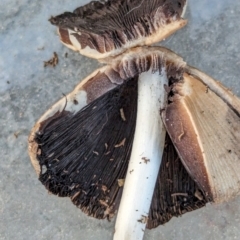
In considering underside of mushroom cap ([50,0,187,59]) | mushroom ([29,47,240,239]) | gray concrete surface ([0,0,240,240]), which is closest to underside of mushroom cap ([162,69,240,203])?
mushroom ([29,47,240,239])

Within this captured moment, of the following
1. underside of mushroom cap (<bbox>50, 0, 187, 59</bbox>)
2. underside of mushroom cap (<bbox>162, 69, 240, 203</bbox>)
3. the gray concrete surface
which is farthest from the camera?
the gray concrete surface

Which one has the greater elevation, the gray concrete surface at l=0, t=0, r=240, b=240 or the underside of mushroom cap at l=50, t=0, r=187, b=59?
the underside of mushroom cap at l=50, t=0, r=187, b=59

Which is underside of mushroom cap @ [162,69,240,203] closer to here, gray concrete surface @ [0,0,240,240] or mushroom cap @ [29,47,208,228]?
mushroom cap @ [29,47,208,228]

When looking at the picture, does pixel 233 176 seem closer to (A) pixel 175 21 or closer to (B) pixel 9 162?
(A) pixel 175 21

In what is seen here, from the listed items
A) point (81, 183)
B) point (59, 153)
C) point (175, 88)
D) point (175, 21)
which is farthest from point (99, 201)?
point (175, 21)

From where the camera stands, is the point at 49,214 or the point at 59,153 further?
the point at 49,214

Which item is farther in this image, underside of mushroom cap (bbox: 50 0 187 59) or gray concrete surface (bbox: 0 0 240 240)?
gray concrete surface (bbox: 0 0 240 240)

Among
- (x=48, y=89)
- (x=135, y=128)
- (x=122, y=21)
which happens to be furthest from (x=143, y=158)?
(x=48, y=89)

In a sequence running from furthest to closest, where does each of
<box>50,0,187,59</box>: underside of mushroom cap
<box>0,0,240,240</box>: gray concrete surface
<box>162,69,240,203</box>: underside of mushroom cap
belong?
<box>0,0,240,240</box>: gray concrete surface
<box>162,69,240,203</box>: underside of mushroom cap
<box>50,0,187,59</box>: underside of mushroom cap
